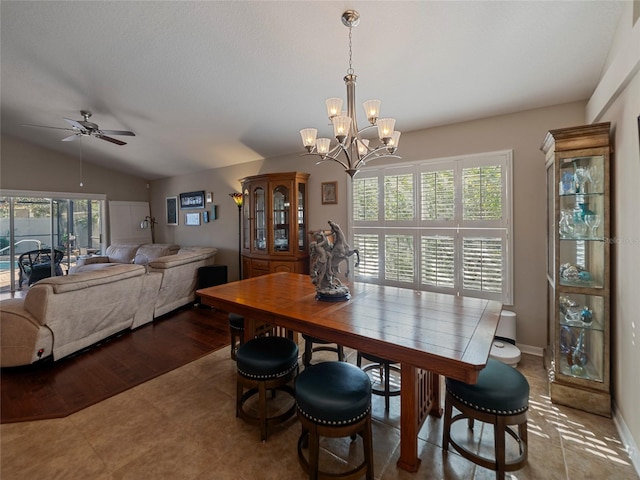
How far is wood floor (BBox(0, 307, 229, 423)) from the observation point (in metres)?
2.25

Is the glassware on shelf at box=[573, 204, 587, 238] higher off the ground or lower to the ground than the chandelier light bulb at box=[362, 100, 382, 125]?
lower

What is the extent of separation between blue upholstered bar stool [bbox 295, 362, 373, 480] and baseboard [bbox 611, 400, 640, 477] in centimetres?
152

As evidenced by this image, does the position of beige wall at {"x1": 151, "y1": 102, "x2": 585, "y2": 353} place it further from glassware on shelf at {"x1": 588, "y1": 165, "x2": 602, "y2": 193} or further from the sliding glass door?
the sliding glass door

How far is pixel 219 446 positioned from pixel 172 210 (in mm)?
6225

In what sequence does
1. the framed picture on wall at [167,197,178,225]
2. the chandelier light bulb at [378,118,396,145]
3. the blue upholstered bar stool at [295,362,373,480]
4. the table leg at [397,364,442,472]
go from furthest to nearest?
the framed picture on wall at [167,197,178,225]
the chandelier light bulb at [378,118,396,145]
the table leg at [397,364,442,472]
the blue upholstered bar stool at [295,362,373,480]

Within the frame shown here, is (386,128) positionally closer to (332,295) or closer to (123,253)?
(332,295)

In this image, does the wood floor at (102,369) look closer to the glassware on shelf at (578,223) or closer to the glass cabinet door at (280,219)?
the glass cabinet door at (280,219)

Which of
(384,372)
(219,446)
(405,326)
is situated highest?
(405,326)

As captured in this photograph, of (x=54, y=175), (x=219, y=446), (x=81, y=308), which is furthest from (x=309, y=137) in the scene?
(x=54, y=175)

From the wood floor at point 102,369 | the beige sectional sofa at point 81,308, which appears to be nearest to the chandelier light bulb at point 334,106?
the wood floor at point 102,369

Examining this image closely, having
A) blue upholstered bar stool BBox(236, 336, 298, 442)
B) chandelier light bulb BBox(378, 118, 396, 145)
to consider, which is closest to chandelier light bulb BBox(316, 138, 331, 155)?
chandelier light bulb BBox(378, 118, 396, 145)

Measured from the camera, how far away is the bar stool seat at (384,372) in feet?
6.88

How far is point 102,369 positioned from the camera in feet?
9.10

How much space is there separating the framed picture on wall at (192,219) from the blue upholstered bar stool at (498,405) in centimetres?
595
